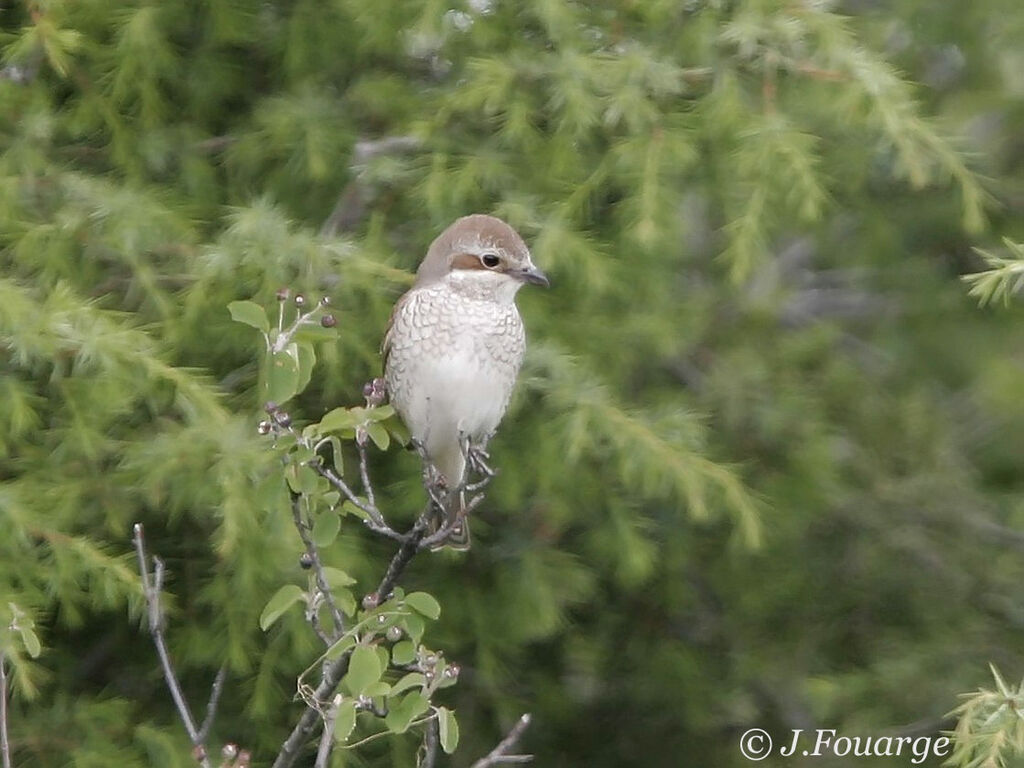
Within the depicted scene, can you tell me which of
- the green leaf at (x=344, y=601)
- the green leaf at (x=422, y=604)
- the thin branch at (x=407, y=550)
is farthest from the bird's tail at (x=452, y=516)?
the green leaf at (x=422, y=604)

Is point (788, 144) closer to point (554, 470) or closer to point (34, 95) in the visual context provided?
point (554, 470)

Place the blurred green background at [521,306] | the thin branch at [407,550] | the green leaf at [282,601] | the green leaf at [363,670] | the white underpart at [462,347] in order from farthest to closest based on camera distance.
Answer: the white underpart at [462,347]
the blurred green background at [521,306]
the thin branch at [407,550]
the green leaf at [282,601]
the green leaf at [363,670]

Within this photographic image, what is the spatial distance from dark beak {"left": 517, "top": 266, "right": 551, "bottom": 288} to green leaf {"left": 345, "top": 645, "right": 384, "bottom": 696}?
5.48 ft

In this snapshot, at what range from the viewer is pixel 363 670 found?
8.20ft

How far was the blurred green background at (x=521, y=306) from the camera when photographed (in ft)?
13.1

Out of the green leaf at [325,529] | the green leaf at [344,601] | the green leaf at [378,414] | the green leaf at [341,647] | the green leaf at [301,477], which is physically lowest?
the green leaf at [344,601]

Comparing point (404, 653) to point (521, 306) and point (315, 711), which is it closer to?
point (315, 711)

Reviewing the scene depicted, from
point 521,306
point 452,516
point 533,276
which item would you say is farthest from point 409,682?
point 521,306

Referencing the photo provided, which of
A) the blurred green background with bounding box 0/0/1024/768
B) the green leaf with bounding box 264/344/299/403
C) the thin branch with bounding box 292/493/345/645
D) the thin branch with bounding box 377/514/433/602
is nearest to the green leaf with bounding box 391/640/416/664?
the thin branch with bounding box 292/493/345/645

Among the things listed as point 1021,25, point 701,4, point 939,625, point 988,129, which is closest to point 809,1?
point 701,4

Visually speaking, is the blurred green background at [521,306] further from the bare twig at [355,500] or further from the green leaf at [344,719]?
the green leaf at [344,719]

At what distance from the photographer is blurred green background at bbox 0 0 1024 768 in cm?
398

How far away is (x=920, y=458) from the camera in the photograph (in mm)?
5707

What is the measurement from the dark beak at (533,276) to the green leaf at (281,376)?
1.52 m
